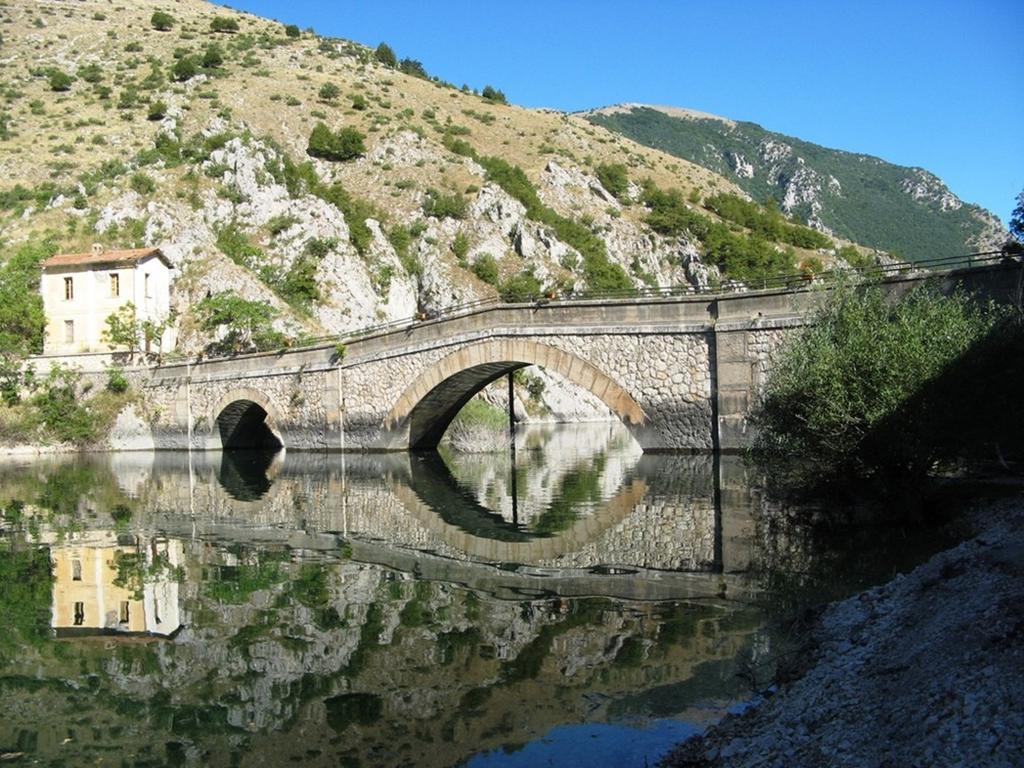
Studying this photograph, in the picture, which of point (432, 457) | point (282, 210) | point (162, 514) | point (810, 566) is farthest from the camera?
point (282, 210)

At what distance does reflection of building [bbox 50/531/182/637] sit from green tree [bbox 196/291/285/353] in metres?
28.7

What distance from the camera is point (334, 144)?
2648 inches

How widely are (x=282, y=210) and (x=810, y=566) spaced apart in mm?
50734

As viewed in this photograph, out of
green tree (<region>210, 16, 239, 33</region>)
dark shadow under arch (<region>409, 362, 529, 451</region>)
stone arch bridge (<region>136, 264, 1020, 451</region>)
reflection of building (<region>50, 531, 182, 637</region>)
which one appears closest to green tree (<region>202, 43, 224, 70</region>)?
green tree (<region>210, 16, 239, 33</region>)

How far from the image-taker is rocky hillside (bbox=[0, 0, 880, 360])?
52469 millimetres

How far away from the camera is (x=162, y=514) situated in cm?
1992

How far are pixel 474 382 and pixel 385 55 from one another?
8336cm

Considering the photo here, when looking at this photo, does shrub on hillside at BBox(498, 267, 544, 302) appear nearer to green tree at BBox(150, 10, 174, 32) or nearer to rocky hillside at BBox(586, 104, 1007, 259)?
rocky hillside at BBox(586, 104, 1007, 259)

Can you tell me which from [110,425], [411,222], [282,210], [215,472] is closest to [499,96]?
[411,222]

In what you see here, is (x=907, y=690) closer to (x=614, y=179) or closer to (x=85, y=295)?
(x=85, y=295)

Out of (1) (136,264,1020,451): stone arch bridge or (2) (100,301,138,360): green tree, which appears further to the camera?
(2) (100,301,138,360): green tree

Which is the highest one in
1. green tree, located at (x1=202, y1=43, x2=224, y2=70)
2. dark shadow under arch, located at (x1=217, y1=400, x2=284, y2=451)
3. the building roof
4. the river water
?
green tree, located at (x1=202, y1=43, x2=224, y2=70)

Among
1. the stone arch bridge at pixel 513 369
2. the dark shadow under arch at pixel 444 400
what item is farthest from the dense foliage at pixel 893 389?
the dark shadow under arch at pixel 444 400

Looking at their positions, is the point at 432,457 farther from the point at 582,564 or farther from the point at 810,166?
the point at 810,166
